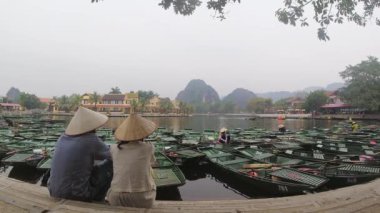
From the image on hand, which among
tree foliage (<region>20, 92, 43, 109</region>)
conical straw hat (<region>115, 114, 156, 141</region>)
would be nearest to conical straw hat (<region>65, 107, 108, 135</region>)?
conical straw hat (<region>115, 114, 156, 141</region>)

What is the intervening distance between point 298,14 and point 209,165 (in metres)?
8.47

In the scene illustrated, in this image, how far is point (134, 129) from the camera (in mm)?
3869

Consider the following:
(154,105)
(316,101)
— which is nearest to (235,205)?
(316,101)

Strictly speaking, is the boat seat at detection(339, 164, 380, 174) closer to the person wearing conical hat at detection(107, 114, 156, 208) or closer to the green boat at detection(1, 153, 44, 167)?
the person wearing conical hat at detection(107, 114, 156, 208)

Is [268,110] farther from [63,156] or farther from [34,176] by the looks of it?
[63,156]

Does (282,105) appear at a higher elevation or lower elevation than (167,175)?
higher

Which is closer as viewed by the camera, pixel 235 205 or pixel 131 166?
pixel 131 166

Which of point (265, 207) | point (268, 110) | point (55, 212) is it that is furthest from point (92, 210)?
point (268, 110)

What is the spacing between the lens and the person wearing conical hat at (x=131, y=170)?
3715 millimetres

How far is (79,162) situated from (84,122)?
51cm

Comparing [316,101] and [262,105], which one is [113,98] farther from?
[316,101]

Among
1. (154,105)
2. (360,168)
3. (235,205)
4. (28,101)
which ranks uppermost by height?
Result: (28,101)

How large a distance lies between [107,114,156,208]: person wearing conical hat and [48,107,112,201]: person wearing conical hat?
25 centimetres

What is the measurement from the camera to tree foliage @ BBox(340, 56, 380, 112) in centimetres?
4903
